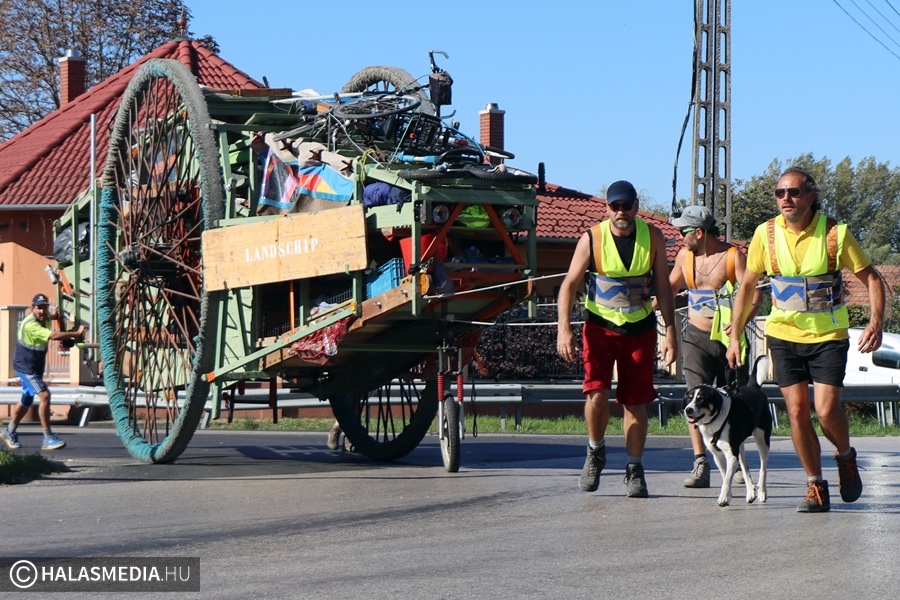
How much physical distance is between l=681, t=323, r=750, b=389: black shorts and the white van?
13.1 m

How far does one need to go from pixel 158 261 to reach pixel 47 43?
97.5 ft

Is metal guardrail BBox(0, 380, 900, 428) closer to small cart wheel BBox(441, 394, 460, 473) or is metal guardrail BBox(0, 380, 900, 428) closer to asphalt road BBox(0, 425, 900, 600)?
asphalt road BBox(0, 425, 900, 600)

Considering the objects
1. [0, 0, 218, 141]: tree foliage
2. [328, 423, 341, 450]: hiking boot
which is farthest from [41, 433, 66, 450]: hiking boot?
[0, 0, 218, 141]: tree foliage

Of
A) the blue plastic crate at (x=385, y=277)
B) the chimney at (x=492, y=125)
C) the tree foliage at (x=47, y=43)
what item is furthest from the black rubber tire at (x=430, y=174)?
the tree foliage at (x=47, y=43)

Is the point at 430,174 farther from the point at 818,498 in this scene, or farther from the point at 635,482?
the point at 818,498

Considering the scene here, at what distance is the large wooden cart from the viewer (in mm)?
10414

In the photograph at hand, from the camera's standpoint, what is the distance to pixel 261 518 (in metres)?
8.59

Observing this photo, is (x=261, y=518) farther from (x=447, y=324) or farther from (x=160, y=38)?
(x=160, y=38)

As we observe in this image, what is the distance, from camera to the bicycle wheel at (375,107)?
1120 centimetres

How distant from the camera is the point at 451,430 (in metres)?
11.2

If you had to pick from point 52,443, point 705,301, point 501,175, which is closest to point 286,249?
point 501,175

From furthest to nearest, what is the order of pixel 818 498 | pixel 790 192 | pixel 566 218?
pixel 566 218, pixel 790 192, pixel 818 498

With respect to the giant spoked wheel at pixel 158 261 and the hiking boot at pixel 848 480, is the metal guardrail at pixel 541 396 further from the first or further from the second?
the hiking boot at pixel 848 480

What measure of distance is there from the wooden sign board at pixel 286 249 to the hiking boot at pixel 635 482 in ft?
8.26
